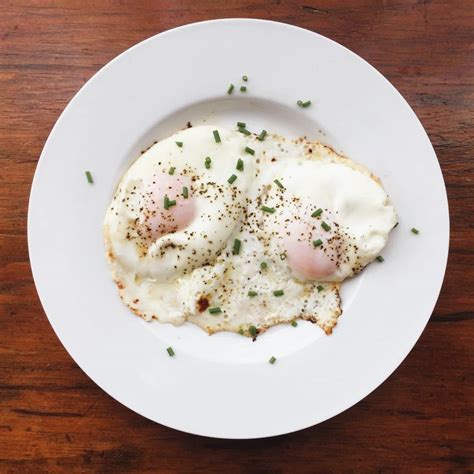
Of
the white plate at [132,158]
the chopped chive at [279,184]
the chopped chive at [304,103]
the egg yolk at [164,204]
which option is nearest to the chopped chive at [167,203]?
the egg yolk at [164,204]

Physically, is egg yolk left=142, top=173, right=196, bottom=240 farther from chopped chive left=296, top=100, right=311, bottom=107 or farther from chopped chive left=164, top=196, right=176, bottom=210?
chopped chive left=296, top=100, right=311, bottom=107

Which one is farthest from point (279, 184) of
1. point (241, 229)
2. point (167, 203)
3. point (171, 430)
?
Answer: point (171, 430)

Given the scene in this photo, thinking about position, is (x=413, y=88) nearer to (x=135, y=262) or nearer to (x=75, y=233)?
(x=135, y=262)

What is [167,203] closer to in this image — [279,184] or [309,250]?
[279,184]

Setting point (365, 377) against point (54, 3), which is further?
point (54, 3)

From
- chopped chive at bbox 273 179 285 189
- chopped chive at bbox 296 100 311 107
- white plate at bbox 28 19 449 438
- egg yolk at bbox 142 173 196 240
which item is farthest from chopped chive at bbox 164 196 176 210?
chopped chive at bbox 296 100 311 107

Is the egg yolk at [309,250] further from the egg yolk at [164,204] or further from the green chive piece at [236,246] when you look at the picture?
the egg yolk at [164,204]

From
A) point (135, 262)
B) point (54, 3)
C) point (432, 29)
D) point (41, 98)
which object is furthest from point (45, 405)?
point (432, 29)
